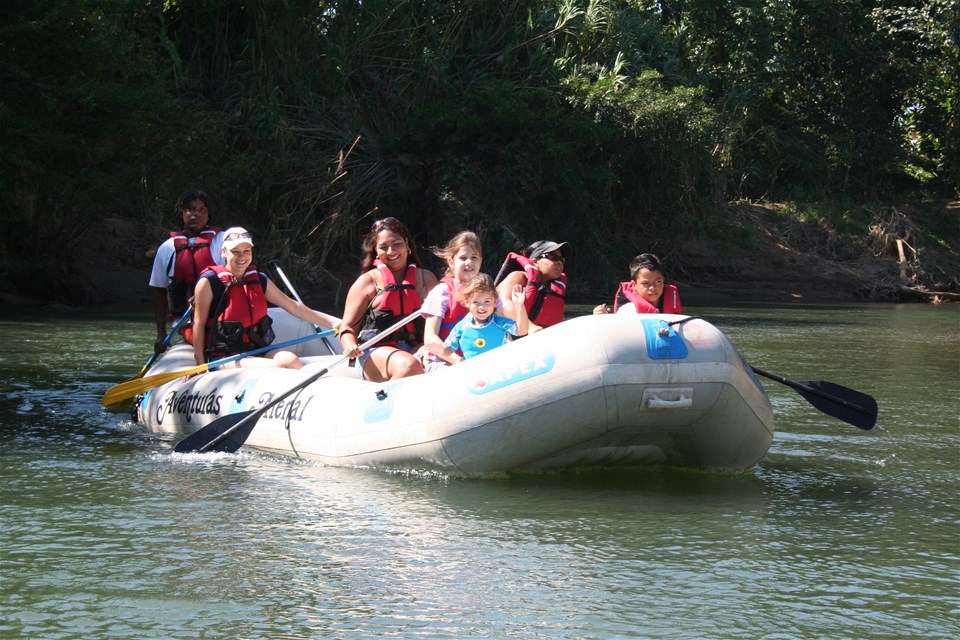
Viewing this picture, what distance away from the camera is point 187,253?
6.58 meters

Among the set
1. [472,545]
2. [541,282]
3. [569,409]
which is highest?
[541,282]

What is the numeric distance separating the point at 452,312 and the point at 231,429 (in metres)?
1.06

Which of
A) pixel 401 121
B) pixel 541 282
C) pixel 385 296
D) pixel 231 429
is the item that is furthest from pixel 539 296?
pixel 401 121

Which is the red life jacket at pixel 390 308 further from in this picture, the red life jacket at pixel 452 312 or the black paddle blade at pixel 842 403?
the black paddle blade at pixel 842 403

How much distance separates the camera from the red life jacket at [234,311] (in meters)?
5.91

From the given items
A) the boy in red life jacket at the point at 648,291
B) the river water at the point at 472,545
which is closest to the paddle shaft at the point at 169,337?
the river water at the point at 472,545

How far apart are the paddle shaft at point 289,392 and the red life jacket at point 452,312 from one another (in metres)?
0.13

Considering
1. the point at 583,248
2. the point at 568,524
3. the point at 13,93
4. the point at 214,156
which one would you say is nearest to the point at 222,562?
the point at 568,524

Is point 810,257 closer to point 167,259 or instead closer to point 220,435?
point 167,259

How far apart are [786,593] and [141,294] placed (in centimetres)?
1364

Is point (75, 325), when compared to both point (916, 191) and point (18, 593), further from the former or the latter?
point (916, 191)

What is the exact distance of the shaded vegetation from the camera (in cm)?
1373

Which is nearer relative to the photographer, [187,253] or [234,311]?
[234,311]

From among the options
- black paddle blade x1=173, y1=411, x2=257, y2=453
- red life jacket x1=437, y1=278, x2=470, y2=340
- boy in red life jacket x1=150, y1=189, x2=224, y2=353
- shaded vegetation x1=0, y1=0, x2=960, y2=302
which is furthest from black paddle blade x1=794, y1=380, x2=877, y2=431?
shaded vegetation x1=0, y1=0, x2=960, y2=302
